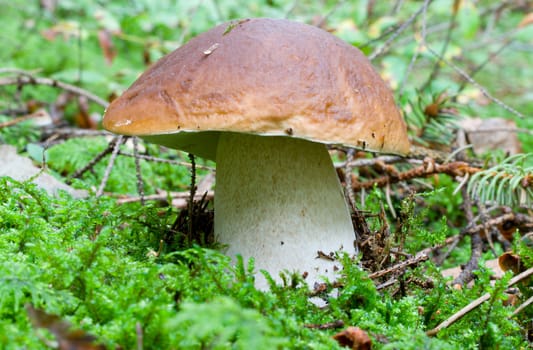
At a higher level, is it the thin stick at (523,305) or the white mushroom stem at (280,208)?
the white mushroom stem at (280,208)

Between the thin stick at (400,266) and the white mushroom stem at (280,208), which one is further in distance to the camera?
the white mushroom stem at (280,208)

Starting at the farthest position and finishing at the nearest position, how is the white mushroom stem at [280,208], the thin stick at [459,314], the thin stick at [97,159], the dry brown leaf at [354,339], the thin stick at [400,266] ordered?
the thin stick at [97,159]
the white mushroom stem at [280,208]
the thin stick at [400,266]
the thin stick at [459,314]
the dry brown leaf at [354,339]

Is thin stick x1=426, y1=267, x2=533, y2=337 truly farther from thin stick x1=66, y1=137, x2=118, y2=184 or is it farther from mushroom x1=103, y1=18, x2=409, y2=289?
thin stick x1=66, y1=137, x2=118, y2=184

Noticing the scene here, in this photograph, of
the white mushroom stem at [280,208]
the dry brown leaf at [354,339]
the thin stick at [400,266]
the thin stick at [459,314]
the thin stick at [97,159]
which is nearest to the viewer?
the dry brown leaf at [354,339]

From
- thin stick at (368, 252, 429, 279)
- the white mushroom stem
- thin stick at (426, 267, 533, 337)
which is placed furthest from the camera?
the white mushroom stem

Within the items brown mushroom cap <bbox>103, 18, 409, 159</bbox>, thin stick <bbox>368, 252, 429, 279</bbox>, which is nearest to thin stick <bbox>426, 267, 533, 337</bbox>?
thin stick <bbox>368, 252, 429, 279</bbox>

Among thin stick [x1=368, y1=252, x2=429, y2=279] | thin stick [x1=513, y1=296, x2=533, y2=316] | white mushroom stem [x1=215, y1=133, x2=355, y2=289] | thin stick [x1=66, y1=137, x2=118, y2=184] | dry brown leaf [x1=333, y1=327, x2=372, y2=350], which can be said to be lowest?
dry brown leaf [x1=333, y1=327, x2=372, y2=350]

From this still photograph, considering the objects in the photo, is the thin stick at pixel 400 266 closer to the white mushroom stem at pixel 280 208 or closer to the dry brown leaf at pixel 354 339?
the white mushroom stem at pixel 280 208

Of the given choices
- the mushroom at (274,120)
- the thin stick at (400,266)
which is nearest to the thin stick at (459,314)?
the thin stick at (400,266)
